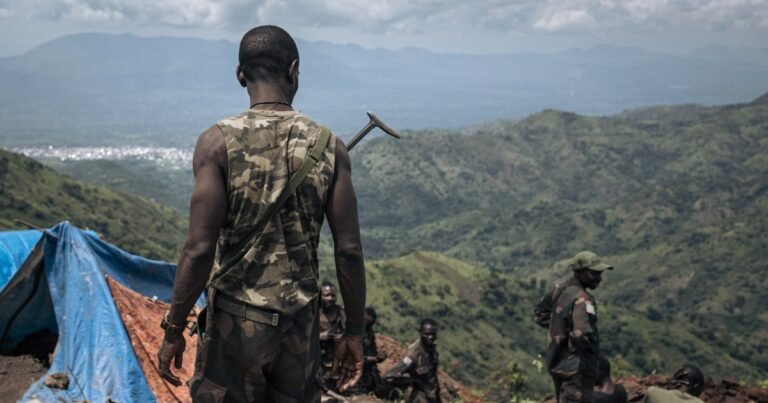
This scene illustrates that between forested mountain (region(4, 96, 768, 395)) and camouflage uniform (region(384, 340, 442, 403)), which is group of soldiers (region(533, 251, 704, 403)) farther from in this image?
forested mountain (region(4, 96, 768, 395))

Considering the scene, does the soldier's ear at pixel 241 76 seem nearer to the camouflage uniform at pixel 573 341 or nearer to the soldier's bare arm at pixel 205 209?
the soldier's bare arm at pixel 205 209

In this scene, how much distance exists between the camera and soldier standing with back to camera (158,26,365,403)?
277 cm

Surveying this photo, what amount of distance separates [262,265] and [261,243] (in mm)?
91

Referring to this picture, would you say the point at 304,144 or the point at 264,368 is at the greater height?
the point at 304,144

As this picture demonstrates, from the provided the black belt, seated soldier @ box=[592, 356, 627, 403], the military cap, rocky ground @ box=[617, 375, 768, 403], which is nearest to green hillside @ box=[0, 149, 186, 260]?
rocky ground @ box=[617, 375, 768, 403]

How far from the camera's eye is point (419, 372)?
7379 millimetres

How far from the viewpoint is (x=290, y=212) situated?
281 cm

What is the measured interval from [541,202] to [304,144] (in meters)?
120

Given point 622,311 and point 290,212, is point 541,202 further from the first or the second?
point 290,212

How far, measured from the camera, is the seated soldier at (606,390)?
24.6 feet

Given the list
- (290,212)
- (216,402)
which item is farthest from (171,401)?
(290,212)

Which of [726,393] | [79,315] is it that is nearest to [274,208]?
[79,315]

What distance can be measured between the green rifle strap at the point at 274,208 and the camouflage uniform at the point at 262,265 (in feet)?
0.04

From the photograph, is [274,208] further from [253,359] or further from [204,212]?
[253,359]
